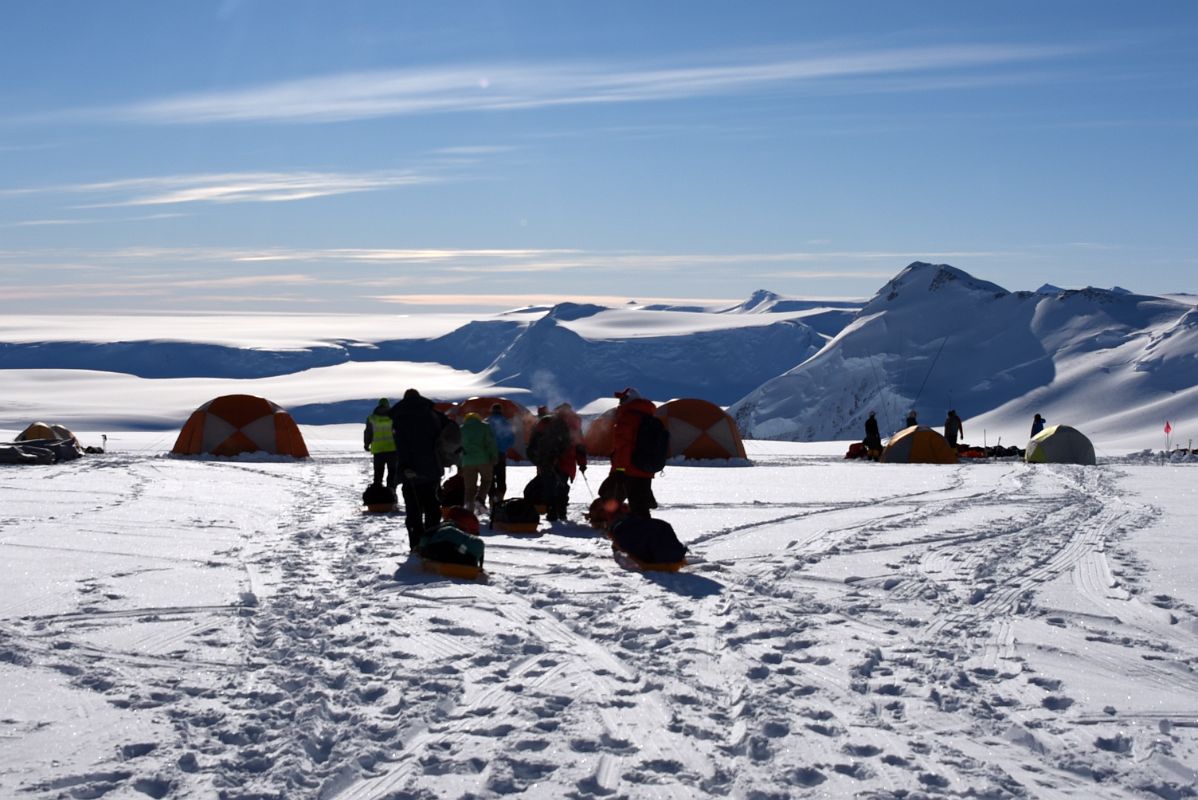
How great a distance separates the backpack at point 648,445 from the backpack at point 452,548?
92.6 inches

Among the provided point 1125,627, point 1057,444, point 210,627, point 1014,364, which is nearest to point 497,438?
point 210,627

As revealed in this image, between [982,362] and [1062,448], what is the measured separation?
224ft

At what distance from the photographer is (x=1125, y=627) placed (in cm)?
806

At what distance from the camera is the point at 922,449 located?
2958 centimetres

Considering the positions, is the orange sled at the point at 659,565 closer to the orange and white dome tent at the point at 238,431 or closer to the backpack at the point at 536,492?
the backpack at the point at 536,492

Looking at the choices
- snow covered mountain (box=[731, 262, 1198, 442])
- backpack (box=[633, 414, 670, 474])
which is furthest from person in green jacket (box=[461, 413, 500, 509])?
snow covered mountain (box=[731, 262, 1198, 442])

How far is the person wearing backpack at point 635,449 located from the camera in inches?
472

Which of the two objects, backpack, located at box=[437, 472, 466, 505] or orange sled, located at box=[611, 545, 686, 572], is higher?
backpack, located at box=[437, 472, 466, 505]

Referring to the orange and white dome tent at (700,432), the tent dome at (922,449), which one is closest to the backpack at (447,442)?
the orange and white dome tent at (700,432)

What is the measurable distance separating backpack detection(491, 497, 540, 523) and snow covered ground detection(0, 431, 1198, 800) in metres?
0.27

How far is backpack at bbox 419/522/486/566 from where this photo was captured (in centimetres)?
1013

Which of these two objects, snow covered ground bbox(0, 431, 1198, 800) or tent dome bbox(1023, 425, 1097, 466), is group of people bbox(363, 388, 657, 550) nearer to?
snow covered ground bbox(0, 431, 1198, 800)

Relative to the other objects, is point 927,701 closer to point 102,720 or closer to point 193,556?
point 102,720

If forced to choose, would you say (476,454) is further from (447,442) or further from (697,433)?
(697,433)
